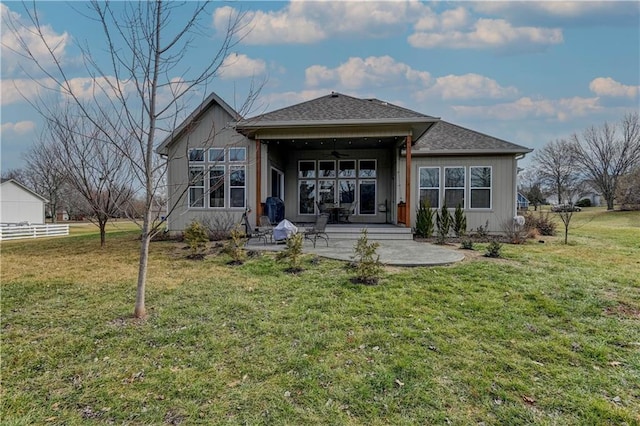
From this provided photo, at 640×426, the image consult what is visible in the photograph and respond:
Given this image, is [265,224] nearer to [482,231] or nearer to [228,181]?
[228,181]

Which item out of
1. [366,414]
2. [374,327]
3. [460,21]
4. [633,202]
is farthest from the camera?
[633,202]

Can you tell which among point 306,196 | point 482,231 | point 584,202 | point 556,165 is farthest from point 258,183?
point 584,202

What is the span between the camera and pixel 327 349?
3639mm

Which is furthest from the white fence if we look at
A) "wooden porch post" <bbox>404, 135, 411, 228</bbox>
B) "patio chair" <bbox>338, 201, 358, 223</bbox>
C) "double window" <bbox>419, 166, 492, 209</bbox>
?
"double window" <bbox>419, 166, 492, 209</bbox>

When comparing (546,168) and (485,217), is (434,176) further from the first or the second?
(546,168)

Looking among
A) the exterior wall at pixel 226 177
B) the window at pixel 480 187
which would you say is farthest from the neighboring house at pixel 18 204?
the window at pixel 480 187

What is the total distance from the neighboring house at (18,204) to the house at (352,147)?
24.7 m

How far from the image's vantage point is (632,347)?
370cm

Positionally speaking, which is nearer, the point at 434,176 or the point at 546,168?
the point at 434,176

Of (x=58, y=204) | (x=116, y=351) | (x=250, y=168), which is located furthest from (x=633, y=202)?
(x=58, y=204)

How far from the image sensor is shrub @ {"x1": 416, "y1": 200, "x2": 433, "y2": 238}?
1159cm

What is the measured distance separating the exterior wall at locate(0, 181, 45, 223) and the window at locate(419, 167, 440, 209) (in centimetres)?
3259

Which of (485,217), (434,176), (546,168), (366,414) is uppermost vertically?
(546,168)

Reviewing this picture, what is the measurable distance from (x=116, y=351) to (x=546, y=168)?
160ft
